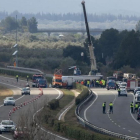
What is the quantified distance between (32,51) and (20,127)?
12059cm

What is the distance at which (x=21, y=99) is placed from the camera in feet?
229

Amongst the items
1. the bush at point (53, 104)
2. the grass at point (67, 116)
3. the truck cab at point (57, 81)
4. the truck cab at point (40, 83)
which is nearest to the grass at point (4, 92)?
the truck cab at point (40, 83)

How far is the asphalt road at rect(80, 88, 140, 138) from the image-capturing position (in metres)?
41.5

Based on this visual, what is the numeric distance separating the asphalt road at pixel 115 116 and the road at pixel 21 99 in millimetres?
4654

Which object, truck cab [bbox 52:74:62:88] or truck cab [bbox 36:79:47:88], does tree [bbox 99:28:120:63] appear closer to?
truck cab [bbox 52:74:62:88]

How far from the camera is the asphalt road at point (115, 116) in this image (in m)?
41.5

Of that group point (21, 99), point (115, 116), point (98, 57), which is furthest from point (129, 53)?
point (115, 116)

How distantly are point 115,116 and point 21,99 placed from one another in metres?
21.7

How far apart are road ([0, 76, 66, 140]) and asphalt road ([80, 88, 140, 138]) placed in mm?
4654

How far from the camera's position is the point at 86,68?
4528 inches

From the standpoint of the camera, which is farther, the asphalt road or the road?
the road

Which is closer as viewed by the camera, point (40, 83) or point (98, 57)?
point (40, 83)

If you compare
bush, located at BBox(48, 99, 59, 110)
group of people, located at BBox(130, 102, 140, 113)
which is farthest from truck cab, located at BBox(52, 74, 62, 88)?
group of people, located at BBox(130, 102, 140, 113)

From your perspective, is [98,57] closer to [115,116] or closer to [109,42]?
[109,42]
